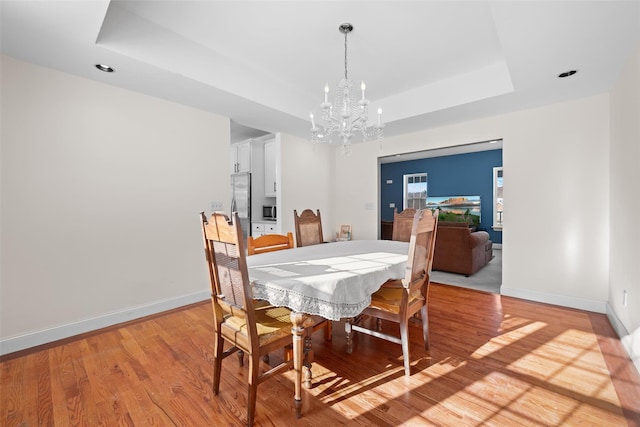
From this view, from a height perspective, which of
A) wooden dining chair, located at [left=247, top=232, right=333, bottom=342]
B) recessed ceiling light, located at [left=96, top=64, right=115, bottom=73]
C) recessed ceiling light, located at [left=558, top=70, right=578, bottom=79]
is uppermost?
recessed ceiling light, located at [left=96, top=64, right=115, bottom=73]

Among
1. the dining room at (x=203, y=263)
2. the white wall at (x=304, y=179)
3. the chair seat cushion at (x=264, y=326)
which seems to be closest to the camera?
the chair seat cushion at (x=264, y=326)

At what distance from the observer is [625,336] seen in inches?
86.7

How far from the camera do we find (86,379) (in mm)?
1866

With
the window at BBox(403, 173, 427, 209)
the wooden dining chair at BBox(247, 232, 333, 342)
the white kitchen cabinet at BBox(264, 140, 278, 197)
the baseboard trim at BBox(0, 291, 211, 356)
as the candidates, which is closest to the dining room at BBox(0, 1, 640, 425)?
the baseboard trim at BBox(0, 291, 211, 356)

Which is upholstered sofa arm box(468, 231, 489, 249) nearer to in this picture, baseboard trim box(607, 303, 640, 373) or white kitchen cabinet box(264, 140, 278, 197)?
baseboard trim box(607, 303, 640, 373)

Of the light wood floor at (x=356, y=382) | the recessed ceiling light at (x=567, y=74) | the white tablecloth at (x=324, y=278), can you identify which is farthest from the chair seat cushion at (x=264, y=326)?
the recessed ceiling light at (x=567, y=74)

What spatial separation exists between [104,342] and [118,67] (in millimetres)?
2287

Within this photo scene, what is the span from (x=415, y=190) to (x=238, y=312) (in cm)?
773

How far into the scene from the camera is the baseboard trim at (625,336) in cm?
194

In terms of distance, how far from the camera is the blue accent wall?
7.09m

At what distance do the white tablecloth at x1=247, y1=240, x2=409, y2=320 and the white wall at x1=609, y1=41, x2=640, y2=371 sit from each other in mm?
1673

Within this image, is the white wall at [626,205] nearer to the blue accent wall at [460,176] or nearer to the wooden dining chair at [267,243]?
the wooden dining chair at [267,243]

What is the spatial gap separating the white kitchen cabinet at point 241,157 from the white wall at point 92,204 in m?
1.87

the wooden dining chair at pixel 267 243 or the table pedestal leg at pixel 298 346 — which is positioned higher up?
the wooden dining chair at pixel 267 243
